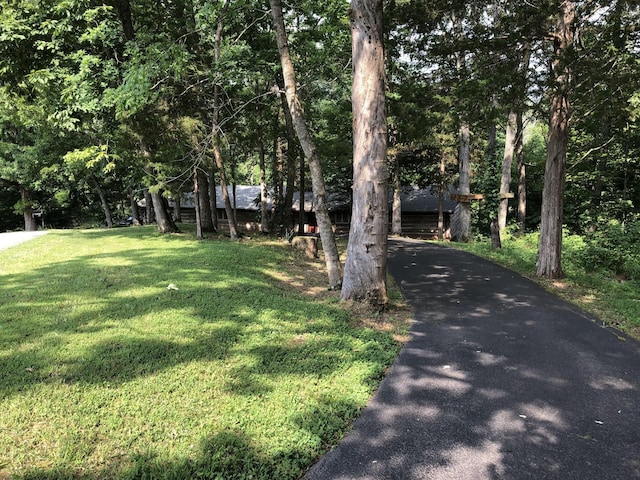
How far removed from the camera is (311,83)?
1452 centimetres

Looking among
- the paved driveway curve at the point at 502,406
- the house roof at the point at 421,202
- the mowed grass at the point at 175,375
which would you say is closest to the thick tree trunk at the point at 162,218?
the mowed grass at the point at 175,375

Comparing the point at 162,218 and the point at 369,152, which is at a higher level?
the point at 369,152

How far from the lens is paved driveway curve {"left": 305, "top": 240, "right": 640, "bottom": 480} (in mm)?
2883

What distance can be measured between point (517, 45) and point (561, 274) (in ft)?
17.8

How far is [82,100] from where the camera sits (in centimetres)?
1078

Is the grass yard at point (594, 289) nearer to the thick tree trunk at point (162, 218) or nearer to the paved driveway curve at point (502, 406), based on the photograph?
the paved driveway curve at point (502, 406)

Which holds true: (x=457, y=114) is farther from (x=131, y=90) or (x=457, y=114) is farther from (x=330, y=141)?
(x=330, y=141)

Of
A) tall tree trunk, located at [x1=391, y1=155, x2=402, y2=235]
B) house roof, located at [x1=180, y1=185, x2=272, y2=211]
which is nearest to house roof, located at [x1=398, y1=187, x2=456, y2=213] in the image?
tall tree trunk, located at [x1=391, y1=155, x2=402, y2=235]

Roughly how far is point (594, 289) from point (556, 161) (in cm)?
296

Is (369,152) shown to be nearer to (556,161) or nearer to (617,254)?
(556,161)

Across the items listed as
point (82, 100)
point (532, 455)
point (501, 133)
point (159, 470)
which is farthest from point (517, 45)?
point (501, 133)

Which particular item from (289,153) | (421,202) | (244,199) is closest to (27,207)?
(244,199)

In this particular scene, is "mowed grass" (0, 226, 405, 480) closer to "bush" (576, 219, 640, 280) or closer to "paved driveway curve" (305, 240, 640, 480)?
"paved driveway curve" (305, 240, 640, 480)

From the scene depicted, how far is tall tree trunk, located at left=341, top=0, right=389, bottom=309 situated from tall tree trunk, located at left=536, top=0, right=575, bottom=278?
4745 millimetres
